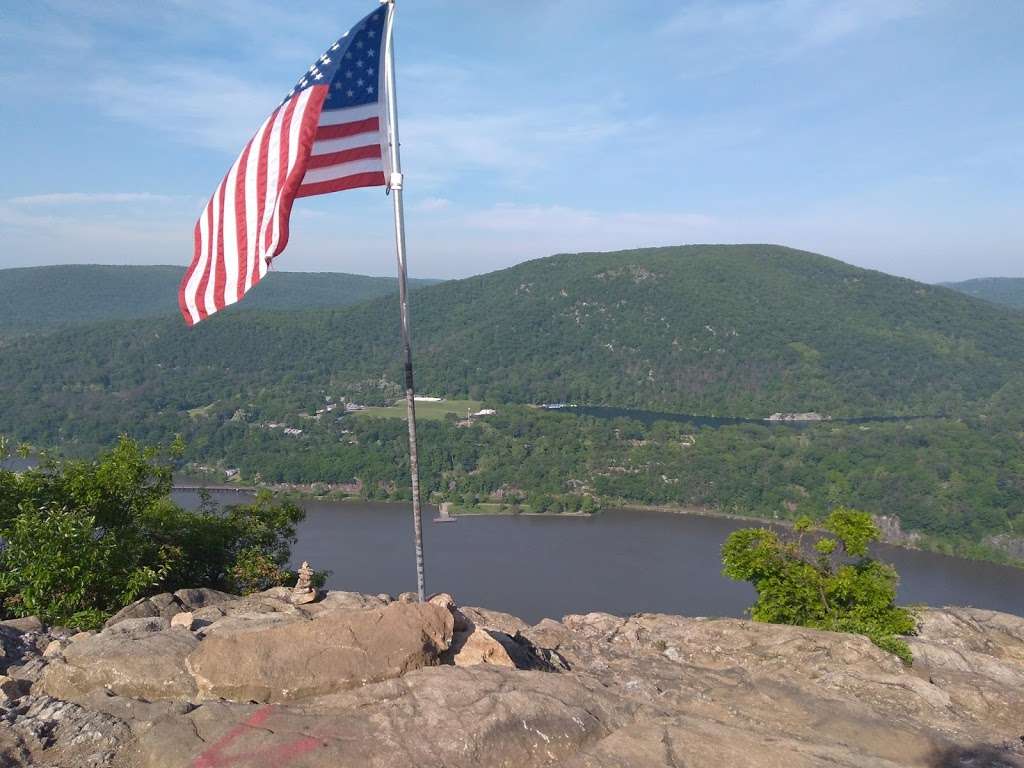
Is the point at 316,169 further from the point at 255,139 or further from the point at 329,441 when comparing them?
the point at 329,441

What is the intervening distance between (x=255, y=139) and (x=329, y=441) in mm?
100227

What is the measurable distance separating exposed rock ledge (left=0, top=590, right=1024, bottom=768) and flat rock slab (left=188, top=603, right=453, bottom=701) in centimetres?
1

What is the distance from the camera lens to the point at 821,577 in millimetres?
16281

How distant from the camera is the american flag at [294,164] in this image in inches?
315

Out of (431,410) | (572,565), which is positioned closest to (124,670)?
(572,565)

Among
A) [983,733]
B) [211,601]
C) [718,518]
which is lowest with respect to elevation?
[718,518]

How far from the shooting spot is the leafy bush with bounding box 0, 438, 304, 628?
32.4 ft

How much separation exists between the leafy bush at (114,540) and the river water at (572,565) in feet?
94.4

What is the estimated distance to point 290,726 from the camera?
5609mm

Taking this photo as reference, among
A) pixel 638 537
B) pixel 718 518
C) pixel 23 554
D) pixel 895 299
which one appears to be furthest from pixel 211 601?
pixel 895 299

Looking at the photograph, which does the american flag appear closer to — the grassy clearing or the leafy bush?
the leafy bush

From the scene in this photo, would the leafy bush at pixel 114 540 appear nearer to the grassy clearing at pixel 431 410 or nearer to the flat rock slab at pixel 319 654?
the flat rock slab at pixel 319 654

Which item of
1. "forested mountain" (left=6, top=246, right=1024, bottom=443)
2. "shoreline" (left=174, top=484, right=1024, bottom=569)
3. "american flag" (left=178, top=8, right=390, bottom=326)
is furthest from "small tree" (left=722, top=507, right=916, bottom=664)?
"forested mountain" (left=6, top=246, right=1024, bottom=443)

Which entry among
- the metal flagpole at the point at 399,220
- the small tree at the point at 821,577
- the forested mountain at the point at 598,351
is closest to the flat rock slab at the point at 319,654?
the metal flagpole at the point at 399,220
